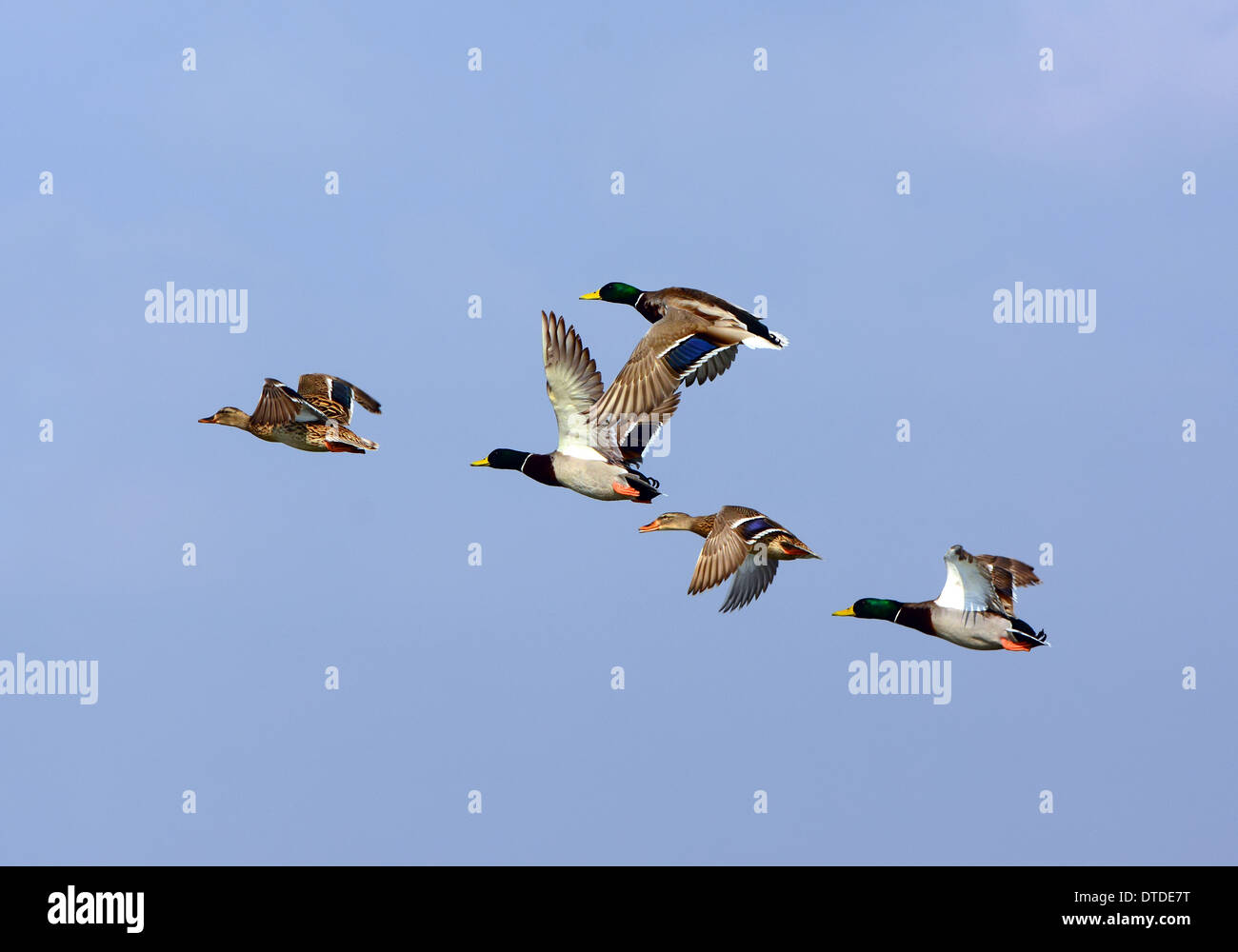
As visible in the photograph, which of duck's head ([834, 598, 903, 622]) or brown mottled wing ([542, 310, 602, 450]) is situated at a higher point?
brown mottled wing ([542, 310, 602, 450])

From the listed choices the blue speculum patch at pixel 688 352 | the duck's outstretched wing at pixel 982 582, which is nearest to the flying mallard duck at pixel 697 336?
the blue speculum patch at pixel 688 352

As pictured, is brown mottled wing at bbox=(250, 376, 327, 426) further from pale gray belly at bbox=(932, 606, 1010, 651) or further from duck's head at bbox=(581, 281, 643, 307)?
pale gray belly at bbox=(932, 606, 1010, 651)

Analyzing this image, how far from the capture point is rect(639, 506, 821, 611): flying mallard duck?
27.5m

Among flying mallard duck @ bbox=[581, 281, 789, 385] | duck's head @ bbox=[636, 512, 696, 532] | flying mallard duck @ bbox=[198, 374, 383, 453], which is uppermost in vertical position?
flying mallard duck @ bbox=[581, 281, 789, 385]

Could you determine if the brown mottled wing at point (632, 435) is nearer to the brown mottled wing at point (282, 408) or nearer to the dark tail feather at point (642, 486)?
the dark tail feather at point (642, 486)

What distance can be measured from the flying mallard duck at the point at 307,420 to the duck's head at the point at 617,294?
509 centimetres

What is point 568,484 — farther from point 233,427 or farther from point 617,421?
point 233,427

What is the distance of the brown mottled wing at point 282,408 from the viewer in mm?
29297

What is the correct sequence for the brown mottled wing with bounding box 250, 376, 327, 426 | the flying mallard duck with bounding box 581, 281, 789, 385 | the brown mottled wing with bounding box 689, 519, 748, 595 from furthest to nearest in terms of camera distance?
the brown mottled wing with bounding box 250, 376, 327, 426
the flying mallard duck with bounding box 581, 281, 789, 385
the brown mottled wing with bounding box 689, 519, 748, 595

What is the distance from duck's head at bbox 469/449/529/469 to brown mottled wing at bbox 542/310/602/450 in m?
1.31

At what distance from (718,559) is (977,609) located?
15.5 ft

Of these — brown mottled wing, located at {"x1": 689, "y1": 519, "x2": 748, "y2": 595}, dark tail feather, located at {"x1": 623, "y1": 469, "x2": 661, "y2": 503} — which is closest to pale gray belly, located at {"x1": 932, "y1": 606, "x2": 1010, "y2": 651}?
brown mottled wing, located at {"x1": 689, "y1": 519, "x2": 748, "y2": 595}

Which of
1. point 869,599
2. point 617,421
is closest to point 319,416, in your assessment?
point 617,421

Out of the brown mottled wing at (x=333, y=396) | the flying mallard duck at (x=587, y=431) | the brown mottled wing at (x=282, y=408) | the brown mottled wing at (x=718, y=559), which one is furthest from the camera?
the brown mottled wing at (x=333, y=396)
